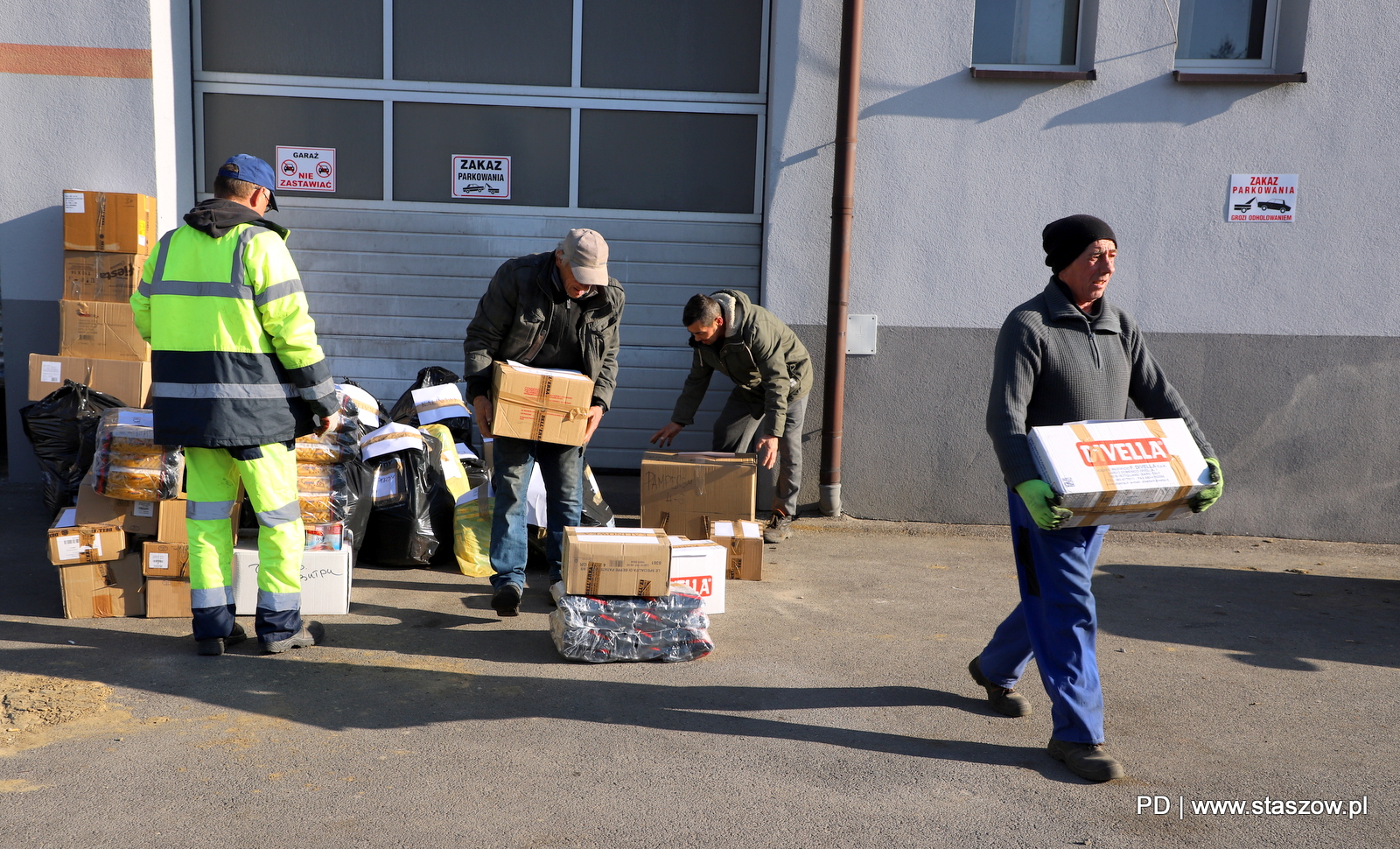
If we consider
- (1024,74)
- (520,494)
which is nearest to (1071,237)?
(520,494)

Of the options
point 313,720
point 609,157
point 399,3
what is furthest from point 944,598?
point 399,3

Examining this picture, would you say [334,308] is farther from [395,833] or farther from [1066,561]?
→ [1066,561]

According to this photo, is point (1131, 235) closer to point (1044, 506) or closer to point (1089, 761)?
point (1044, 506)

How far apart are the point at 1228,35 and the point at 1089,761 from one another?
18.6 feet

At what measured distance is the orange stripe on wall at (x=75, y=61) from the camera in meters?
6.45

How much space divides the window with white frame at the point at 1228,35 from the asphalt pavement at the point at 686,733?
A: 3834 mm

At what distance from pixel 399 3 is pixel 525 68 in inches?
39.2

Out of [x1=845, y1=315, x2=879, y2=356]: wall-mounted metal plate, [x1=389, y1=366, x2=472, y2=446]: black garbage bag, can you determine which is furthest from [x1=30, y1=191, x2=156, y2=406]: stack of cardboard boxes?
[x1=845, y1=315, x2=879, y2=356]: wall-mounted metal plate

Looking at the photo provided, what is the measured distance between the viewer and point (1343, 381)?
6.60 metres

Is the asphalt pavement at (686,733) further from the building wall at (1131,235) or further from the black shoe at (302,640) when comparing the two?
the building wall at (1131,235)

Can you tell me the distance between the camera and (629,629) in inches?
159

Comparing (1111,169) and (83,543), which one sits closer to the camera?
(83,543)

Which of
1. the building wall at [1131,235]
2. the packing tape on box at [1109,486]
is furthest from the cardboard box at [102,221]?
the packing tape on box at [1109,486]

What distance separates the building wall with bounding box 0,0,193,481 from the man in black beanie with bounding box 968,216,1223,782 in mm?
6039
